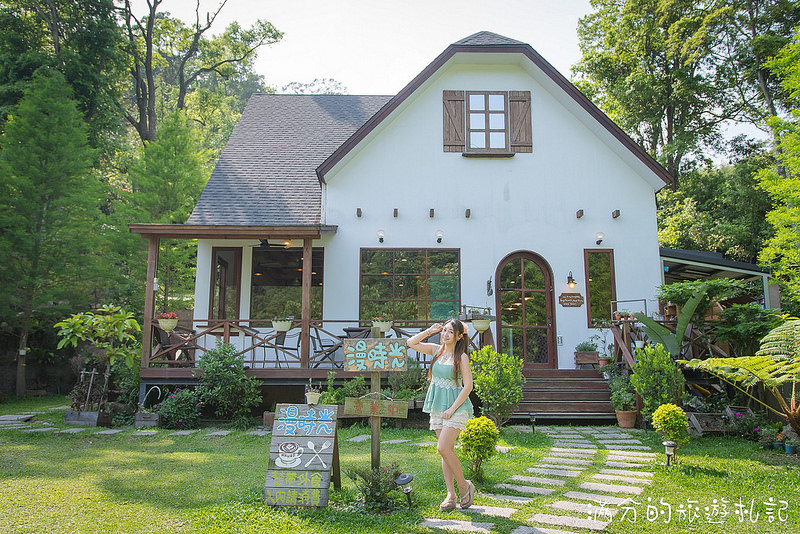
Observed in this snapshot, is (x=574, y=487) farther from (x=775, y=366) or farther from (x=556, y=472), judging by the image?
(x=775, y=366)

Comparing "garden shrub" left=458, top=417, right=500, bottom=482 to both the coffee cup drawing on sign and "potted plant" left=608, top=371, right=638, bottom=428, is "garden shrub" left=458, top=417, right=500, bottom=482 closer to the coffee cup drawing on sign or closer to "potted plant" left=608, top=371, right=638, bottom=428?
the coffee cup drawing on sign

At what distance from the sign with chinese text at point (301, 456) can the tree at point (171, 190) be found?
12.8 m

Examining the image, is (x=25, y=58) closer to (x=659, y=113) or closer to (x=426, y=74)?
(x=426, y=74)

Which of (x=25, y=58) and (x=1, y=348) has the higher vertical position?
(x=25, y=58)

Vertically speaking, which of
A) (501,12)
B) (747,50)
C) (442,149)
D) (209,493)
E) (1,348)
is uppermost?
(747,50)

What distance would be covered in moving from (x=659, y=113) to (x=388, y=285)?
15426mm

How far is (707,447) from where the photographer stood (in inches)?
283

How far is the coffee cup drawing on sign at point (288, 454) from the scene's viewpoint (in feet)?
15.7

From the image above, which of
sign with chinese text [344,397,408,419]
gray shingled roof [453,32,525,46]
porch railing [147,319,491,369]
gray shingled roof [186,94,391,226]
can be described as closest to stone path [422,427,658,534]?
sign with chinese text [344,397,408,419]

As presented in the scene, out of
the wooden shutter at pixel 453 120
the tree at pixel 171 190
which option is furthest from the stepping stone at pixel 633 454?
the tree at pixel 171 190

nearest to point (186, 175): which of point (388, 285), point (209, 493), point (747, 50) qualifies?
point (388, 285)

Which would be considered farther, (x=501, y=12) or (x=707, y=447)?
(x=501, y=12)

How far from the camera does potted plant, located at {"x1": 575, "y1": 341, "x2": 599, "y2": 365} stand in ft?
36.5

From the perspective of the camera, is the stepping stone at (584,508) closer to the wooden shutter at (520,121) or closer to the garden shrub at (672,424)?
the garden shrub at (672,424)
